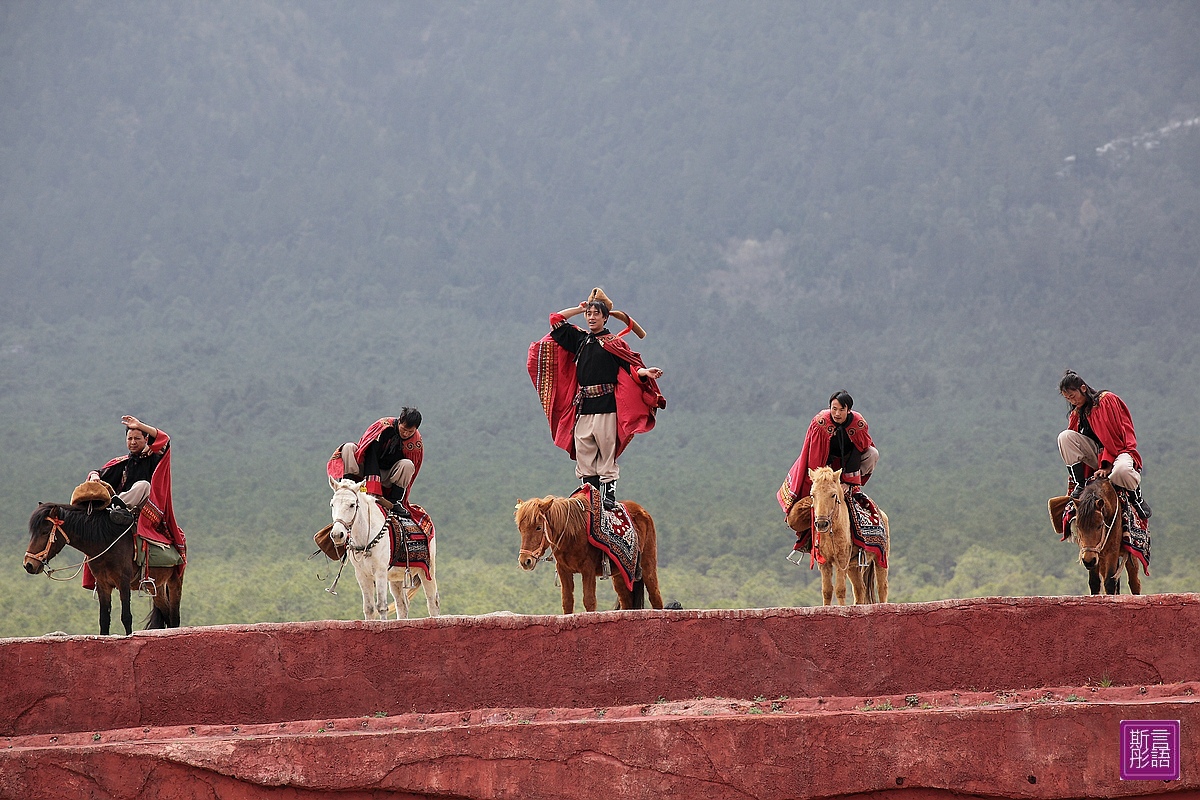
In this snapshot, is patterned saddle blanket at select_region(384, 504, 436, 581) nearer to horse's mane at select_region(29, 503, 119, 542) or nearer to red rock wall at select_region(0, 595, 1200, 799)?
horse's mane at select_region(29, 503, 119, 542)

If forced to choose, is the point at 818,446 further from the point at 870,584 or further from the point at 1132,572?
the point at 1132,572

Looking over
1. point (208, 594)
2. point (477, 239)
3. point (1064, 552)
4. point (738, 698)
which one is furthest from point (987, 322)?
point (738, 698)

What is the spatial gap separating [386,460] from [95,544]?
2.27 m

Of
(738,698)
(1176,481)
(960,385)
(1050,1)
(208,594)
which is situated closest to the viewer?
(738,698)

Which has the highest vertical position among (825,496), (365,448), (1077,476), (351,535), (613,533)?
(365,448)

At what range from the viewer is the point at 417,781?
6.46 metres

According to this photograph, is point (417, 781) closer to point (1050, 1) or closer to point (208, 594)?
point (208, 594)

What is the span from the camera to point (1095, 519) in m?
9.17

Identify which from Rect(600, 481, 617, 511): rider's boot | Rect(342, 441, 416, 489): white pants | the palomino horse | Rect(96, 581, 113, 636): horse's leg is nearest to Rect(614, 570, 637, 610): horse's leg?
Rect(600, 481, 617, 511): rider's boot

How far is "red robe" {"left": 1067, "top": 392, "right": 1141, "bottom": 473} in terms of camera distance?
9.44 m

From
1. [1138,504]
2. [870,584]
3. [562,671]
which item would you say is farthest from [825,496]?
[562,671]

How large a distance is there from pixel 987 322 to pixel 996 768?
88.2 ft

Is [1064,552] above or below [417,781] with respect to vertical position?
above

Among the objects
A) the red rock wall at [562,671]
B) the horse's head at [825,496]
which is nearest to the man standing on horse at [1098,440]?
the horse's head at [825,496]
